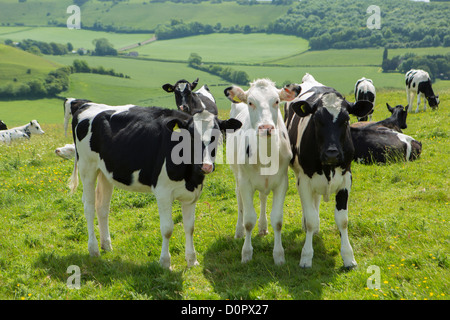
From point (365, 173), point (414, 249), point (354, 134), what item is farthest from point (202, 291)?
point (354, 134)

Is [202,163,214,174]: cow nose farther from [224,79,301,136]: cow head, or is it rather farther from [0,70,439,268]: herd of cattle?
[224,79,301,136]: cow head

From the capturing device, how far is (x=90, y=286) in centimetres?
627

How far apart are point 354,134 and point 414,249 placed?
22.4ft

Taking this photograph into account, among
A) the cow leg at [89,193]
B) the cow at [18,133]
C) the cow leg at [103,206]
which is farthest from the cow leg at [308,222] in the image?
the cow at [18,133]

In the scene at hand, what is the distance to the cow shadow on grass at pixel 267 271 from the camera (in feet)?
19.4

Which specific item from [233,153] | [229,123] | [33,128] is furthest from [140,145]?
[33,128]

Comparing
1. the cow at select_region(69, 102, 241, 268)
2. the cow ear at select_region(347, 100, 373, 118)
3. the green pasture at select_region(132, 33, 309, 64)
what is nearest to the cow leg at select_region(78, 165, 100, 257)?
the cow at select_region(69, 102, 241, 268)

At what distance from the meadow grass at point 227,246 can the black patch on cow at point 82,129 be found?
1.98 metres

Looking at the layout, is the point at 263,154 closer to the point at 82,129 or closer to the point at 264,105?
the point at 264,105

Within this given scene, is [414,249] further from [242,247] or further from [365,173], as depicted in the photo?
[365,173]

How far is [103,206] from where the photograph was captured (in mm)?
7953

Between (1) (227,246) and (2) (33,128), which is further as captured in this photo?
(2) (33,128)

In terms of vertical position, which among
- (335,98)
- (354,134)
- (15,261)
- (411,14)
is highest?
(411,14)

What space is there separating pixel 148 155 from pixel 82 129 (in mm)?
1482
